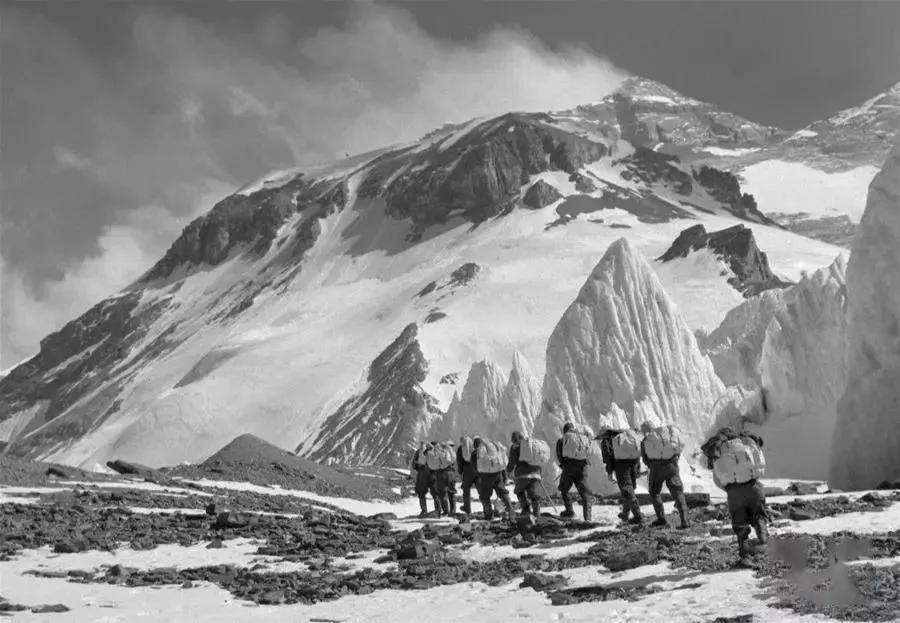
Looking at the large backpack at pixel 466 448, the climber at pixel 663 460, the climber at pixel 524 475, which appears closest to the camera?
the climber at pixel 663 460

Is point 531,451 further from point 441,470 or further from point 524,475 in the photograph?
point 441,470

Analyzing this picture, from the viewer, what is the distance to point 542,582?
1281 cm

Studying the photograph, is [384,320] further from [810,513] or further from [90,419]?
[810,513]

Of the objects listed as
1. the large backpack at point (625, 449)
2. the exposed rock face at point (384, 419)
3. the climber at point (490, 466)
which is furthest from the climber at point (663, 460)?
the exposed rock face at point (384, 419)

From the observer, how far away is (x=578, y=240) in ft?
619

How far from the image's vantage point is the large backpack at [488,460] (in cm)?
2105


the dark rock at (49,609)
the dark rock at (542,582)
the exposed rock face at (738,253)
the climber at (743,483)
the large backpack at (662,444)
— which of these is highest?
the exposed rock face at (738,253)

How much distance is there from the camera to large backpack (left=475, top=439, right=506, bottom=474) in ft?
69.1

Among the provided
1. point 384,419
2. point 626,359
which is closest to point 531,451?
point 626,359

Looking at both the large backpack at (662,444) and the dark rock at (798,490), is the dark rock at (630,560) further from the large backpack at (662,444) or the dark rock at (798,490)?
the dark rock at (798,490)

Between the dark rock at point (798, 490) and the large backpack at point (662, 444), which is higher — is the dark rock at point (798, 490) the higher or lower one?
the lower one

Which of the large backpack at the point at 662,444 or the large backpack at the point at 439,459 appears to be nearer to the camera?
the large backpack at the point at 662,444

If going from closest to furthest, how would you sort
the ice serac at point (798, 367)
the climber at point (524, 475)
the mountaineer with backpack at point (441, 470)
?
the climber at point (524, 475) < the mountaineer with backpack at point (441, 470) < the ice serac at point (798, 367)

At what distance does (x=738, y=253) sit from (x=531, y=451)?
142292mm
